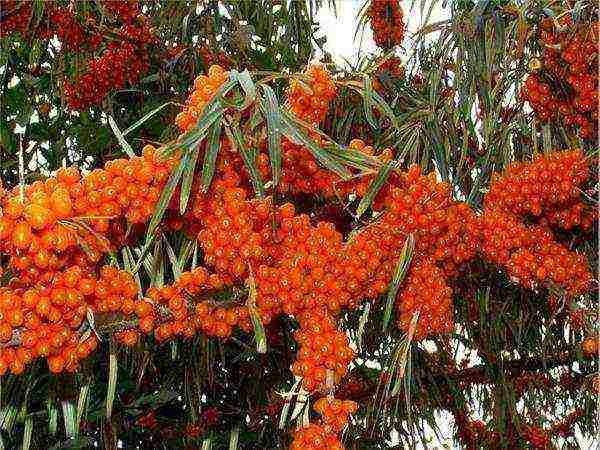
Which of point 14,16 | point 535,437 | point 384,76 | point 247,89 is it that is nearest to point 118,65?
point 14,16

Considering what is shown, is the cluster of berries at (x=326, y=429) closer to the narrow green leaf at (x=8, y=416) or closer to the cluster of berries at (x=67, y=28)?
the narrow green leaf at (x=8, y=416)

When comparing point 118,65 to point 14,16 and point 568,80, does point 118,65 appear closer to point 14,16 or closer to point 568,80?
point 14,16

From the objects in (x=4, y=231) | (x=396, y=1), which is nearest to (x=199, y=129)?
(x=4, y=231)

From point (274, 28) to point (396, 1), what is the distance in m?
0.32

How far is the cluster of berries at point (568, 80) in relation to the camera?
1097 millimetres

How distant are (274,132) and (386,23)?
1.19 metres

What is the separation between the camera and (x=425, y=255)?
0.97 m

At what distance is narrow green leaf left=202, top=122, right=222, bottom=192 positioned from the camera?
0.75 meters

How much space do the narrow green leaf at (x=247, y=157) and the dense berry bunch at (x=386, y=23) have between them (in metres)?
1.14

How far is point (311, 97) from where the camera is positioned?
907 millimetres

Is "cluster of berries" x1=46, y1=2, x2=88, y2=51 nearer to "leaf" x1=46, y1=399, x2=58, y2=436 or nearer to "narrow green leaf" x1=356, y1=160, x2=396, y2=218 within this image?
"leaf" x1=46, y1=399, x2=58, y2=436

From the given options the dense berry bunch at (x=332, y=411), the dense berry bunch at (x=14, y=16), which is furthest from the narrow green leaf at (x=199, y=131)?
the dense berry bunch at (x=14, y=16)

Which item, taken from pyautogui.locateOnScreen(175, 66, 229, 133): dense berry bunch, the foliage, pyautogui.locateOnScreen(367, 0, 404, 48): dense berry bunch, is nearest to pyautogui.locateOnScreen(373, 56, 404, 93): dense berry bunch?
the foliage

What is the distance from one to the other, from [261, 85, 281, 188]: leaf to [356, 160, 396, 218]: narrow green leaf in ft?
0.49
